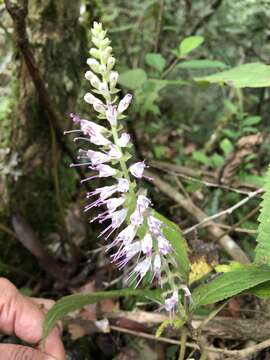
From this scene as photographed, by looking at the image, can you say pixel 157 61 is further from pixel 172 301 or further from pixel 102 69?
pixel 172 301

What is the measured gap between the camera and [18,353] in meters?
1.64

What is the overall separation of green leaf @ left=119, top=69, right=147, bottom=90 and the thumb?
1378 millimetres

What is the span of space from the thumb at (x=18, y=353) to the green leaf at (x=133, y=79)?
1.38 meters

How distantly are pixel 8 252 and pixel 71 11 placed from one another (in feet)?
4.24

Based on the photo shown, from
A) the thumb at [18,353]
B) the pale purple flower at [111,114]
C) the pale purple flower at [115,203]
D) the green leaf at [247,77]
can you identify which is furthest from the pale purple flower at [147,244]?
the green leaf at [247,77]

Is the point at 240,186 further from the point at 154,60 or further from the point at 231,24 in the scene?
the point at 231,24

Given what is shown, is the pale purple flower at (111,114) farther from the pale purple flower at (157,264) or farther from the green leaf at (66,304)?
the green leaf at (66,304)

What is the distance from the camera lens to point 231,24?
12.6 ft

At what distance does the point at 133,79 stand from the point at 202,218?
77 cm

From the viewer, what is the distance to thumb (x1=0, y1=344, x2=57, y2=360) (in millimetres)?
1635

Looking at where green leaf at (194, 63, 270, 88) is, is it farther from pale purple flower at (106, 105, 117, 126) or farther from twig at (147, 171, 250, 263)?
twig at (147, 171, 250, 263)

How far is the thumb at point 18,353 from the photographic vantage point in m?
1.63

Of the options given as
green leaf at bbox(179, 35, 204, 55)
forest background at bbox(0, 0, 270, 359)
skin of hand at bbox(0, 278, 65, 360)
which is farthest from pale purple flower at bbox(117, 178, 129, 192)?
green leaf at bbox(179, 35, 204, 55)

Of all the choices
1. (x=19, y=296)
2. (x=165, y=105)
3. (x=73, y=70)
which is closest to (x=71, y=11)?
(x=73, y=70)
